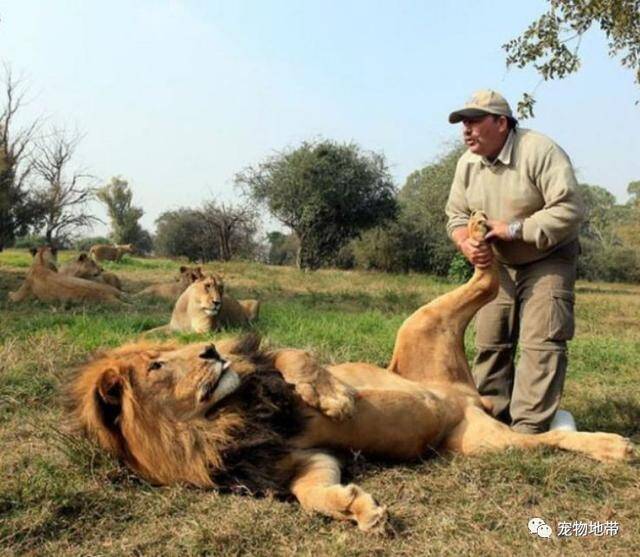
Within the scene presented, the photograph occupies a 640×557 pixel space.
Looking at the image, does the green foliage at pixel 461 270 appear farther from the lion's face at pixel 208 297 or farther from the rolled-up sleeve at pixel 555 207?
the rolled-up sleeve at pixel 555 207

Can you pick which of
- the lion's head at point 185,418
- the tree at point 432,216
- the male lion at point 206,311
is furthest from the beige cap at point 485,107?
the tree at point 432,216

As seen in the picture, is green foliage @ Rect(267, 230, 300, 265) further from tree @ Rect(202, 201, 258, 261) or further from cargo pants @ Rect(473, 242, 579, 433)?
cargo pants @ Rect(473, 242, 579, 433)

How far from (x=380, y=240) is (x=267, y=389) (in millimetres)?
31589

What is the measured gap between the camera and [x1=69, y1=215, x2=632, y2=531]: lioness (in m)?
2.88

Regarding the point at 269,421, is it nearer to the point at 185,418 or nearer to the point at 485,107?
the point at 185,418

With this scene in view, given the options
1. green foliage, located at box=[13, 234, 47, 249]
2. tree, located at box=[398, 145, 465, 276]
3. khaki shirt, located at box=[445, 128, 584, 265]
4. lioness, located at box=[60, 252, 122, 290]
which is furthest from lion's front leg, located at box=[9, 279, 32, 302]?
green foliage, located at box=[13, 234, 47, 249]

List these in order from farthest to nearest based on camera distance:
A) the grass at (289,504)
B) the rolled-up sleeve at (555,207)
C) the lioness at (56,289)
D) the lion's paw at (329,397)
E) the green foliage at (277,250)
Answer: the green foliage at (277,250), the lioness at (56,289), the rolled-up sleeve at (555,207), the lion's paw at (329,397), the grass at (289,504)

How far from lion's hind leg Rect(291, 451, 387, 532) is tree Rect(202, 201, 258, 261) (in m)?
32.5

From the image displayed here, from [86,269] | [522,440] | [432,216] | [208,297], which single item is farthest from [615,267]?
[522,440]

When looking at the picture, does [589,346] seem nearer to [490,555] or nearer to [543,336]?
[543,336]

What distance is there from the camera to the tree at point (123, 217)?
54438mm

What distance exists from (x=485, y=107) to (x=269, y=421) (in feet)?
7.07

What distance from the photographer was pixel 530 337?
388 cm

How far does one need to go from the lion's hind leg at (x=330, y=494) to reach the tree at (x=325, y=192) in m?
27.7
